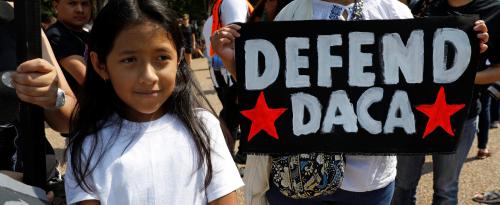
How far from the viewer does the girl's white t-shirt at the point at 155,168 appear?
5.02 feet

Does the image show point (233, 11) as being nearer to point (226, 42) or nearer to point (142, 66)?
point (226, 42)

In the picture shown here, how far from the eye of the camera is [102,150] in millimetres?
1561

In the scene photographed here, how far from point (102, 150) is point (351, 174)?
1.04m

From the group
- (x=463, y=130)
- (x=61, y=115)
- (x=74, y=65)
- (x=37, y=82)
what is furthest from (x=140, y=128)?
(x=463, y=130)

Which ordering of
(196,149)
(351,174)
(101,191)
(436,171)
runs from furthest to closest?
(436,171), (351,174), (196,149), (101,191)

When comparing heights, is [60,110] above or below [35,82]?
below

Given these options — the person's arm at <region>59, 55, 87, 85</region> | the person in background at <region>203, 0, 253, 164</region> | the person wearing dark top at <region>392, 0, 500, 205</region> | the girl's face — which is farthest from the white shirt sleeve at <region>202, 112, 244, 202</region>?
the person in background at <region>203, 0, 253, 164</region>

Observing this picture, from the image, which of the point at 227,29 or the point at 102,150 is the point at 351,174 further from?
the point at 102,150

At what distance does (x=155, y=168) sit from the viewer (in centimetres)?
156

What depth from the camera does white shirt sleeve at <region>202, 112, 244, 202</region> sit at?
1645mm

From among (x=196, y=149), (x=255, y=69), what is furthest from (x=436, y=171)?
(x=196, y=149)

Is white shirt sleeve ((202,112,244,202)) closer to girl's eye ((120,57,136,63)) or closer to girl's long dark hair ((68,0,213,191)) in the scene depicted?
girl's long dark hair ((68,0,213,191))

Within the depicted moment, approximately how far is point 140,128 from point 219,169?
0.28 meters

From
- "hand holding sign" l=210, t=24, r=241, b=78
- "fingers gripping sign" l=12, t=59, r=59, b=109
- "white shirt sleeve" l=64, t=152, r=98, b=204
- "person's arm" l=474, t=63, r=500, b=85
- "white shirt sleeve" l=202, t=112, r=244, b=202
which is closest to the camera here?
"fingers gripping sign" l=12, t=59, r=59, b=109
